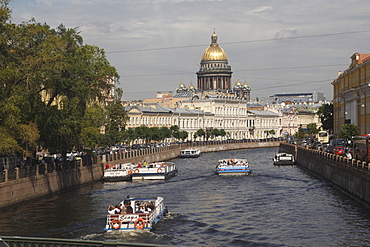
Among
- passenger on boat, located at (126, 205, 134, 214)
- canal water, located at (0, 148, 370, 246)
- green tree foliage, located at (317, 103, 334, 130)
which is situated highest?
green tree foliage, located at (317, 103, 334, 130)

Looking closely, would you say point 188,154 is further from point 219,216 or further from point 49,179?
point 219,216

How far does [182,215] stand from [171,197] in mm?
8099

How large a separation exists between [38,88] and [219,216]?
15.6 meters

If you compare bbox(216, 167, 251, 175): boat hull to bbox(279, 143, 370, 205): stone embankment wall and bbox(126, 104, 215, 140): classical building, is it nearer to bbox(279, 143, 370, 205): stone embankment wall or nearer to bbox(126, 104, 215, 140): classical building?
bbox(279, 143, 370, 205): stone embankment wall

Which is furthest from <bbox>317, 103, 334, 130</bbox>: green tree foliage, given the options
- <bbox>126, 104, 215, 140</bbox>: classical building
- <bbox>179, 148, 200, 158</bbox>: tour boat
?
<bbox>126, 104, 215, 140</bbox>: classical building

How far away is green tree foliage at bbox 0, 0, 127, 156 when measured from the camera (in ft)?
116

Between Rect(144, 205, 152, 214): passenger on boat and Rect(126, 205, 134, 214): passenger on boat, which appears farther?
Rect(126, 205, 134, 214): passenger on boat

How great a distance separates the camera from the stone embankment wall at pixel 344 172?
34.7m

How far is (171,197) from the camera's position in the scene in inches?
1618

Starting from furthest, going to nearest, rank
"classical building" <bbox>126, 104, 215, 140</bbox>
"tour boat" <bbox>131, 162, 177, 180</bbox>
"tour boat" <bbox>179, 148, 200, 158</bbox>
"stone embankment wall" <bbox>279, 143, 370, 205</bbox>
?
"classical building" <bbox>126, 104, 215, 140</bbox> → "tour boat" <bbox>179, 148, 200, 158</bbox> → "tour boat" <bbox>131, 162, 177, 180</bbox> → "stone embankment wall" <bbox>279, 143, 370, 205</bbox>

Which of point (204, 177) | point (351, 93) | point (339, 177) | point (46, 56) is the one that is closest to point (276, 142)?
point (351, 93)

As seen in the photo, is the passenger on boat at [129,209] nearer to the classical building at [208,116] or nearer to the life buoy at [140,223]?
the life buoy at [140,223]

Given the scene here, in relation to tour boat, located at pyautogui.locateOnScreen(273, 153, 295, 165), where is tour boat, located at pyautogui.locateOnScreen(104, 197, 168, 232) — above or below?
below

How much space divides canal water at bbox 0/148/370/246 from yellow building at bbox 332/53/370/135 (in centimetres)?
2004
